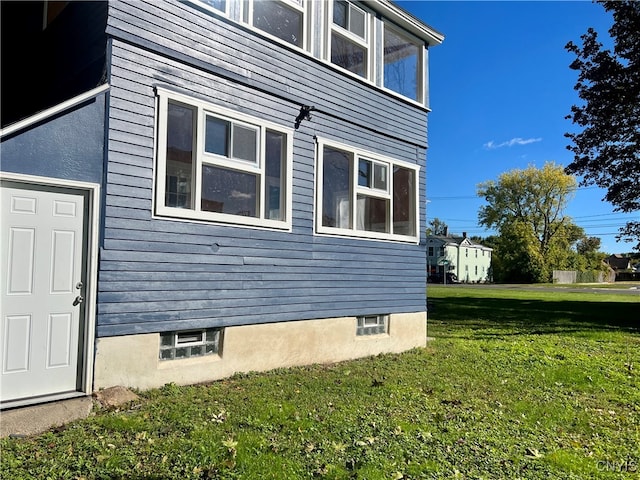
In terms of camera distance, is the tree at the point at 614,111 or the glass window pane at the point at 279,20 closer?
the glass window pane at the point at 279,20

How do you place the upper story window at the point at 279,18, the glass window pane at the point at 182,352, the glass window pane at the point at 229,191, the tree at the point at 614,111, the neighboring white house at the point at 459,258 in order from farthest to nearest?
1. the neighboring white house at the point at 459,258
2. the tree at the point at 614,111
3. the upper story window at the point at 279,18
4. the glass window pane at the point at 229,191
5. the glass window pane at the point at 182,352

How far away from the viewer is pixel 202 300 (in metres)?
5.75

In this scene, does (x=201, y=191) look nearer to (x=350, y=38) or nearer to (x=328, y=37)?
(x=328, y=37)

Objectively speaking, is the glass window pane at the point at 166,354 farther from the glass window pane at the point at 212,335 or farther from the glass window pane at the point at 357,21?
the glass window pane at the point at 357,21

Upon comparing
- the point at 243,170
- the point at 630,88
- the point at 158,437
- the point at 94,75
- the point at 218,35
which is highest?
the point at 630,88

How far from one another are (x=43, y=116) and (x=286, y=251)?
11.4ft

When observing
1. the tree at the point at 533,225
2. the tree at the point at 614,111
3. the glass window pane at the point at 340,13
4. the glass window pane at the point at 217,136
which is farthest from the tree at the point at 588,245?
the glass window pane at the point at 217,136

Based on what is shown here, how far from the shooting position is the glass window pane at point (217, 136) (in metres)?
5.88

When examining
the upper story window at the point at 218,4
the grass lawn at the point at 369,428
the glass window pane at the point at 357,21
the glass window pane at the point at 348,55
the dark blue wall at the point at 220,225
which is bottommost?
the grass lawn at the point at 369,428

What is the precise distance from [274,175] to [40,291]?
3.40 metres

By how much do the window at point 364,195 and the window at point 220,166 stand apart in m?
0.78

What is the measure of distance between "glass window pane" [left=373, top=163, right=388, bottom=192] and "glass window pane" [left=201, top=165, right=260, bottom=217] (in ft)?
8.74

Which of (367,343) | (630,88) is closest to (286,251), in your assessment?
(367,343)

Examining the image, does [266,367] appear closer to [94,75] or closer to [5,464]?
[5,464]
